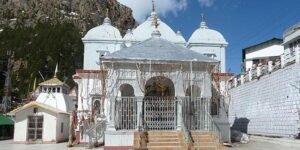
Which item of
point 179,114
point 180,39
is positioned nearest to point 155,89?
point 179,114

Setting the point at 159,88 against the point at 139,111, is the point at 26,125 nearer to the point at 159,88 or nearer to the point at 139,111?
the point at 159,88

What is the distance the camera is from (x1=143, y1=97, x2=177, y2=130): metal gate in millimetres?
19422

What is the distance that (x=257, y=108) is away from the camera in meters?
27.5

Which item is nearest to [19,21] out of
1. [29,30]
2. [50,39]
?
[29,30]

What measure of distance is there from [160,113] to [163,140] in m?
2.10

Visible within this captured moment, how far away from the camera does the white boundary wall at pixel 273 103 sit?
2109 cm

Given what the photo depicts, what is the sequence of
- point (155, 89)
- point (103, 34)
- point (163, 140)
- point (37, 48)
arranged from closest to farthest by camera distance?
point (163, 140), point (155, 89), point (103, 34), point (37, 48)

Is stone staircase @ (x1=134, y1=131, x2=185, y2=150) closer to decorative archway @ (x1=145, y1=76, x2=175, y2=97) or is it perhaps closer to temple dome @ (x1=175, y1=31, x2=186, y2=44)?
decorative archway @ (x1=145, y1=76, x2=175, y2=97)

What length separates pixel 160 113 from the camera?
65.1 feet

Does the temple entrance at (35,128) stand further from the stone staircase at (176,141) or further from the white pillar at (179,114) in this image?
the white pillar at (179,114)

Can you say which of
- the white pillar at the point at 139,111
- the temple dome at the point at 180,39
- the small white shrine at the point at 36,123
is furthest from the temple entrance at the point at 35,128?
the temple dome at the point at 180,39

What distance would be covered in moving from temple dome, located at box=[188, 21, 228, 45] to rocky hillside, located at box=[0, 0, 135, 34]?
190ft

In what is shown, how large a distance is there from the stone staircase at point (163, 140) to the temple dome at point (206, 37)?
35.9 ft

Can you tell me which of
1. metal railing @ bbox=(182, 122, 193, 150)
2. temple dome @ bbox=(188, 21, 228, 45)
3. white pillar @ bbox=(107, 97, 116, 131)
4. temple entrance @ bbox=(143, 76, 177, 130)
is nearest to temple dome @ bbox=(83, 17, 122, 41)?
temple dome @ bbox=(188, 21, 228, 45)
